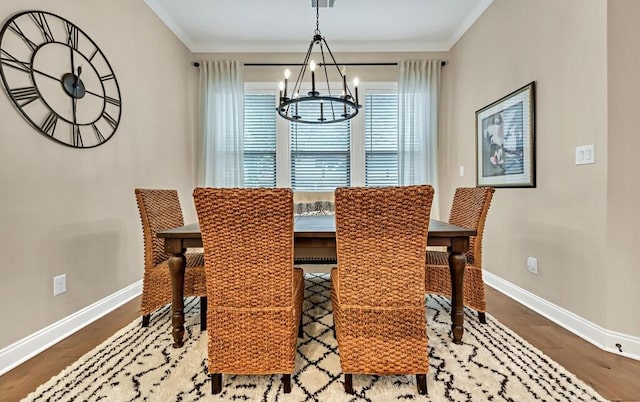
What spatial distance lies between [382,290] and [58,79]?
7.82ft

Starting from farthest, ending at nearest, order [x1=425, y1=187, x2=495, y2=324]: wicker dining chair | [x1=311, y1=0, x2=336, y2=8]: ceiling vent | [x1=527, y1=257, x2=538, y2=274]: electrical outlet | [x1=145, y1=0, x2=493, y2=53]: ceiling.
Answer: [x1=145, y1=0, x2=493, y2=53]: ceiling < [x1=311, y1=0, x2=336, y2=8]: ceiling vent < [x1=527, y1=257, x2=538, y2=274]: electrical outlet < [x1=425, y1=187, x2=495, y2=324]: wicker dining chair

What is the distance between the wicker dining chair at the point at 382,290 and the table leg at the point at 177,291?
0.95 m

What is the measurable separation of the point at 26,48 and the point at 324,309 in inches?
99.5

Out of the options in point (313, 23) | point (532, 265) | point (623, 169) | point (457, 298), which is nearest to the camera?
point (623, 169)

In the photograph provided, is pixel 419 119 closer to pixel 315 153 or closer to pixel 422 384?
pixel 315 153

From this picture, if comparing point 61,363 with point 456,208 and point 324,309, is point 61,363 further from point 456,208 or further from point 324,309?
point 456,208

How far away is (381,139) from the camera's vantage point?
4152mm

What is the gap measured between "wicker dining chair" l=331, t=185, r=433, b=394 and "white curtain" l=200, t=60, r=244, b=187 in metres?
2.92

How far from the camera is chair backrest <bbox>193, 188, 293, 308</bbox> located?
51.1 inches

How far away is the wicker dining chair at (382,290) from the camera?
4.33 feet

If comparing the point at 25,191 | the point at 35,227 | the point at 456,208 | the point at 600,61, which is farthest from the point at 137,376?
the point at 600,61

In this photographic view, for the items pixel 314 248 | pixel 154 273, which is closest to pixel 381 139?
pixel 314 248

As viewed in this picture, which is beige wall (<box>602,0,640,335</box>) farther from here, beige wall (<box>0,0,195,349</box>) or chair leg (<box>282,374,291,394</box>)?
beige wall (<box>0,0,195,349</box>)

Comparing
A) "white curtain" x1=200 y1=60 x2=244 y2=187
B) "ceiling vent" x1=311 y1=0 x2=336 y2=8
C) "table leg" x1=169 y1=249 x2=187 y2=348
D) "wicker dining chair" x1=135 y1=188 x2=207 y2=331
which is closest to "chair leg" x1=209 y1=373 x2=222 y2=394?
"table leg" x1=169 y1=249 x2=187 y2=348
